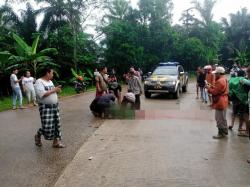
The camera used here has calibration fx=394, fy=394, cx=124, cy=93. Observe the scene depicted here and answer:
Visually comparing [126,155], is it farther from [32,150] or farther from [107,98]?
[107,98]

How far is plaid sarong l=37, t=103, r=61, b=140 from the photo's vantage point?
798cm

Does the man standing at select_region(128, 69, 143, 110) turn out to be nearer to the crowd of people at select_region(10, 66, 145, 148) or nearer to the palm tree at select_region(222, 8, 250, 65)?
the crowd of people at select_region(10, 66, 145, 148)

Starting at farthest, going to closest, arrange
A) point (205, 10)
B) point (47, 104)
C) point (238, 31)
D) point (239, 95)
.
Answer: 1. point (238, 31)
2. point (205, 10)
3. point (239, 95)
4. point (47, 104)

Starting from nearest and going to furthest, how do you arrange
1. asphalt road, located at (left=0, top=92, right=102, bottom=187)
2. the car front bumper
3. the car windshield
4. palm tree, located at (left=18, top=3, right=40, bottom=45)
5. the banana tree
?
asphalt road, located at (left=0, top=92, right=102, bottom=187) → the car front bumper → the car windshield → the banana tree → palm tree, located at (left=18, top=3, right=40, bottom=45)

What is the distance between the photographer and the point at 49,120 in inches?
315

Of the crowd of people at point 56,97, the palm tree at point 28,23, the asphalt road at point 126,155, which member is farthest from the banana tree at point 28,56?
the asphalt road at point 126,155

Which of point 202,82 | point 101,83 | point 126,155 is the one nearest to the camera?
point 126,155

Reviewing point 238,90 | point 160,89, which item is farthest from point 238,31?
point 238,90

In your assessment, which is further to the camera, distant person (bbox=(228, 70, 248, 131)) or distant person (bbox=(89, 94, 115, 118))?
distant person (bbox=(89, 94, 115, 118))

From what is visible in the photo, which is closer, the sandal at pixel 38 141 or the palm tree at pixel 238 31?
the sandal at pixel 38 141

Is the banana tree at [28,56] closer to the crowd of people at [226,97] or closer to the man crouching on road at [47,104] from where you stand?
the crowd of people at [226,97]

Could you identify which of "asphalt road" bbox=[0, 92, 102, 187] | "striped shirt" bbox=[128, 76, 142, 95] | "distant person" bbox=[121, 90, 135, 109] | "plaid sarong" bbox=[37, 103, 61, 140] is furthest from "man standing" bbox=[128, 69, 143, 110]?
"plaid sarong" bbox=[37, 103, 61, 140]

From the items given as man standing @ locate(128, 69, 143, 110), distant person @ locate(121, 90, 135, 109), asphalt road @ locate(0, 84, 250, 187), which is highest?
man standing @ locate(128, 69, 143, 110)

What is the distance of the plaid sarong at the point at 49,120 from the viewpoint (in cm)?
798
